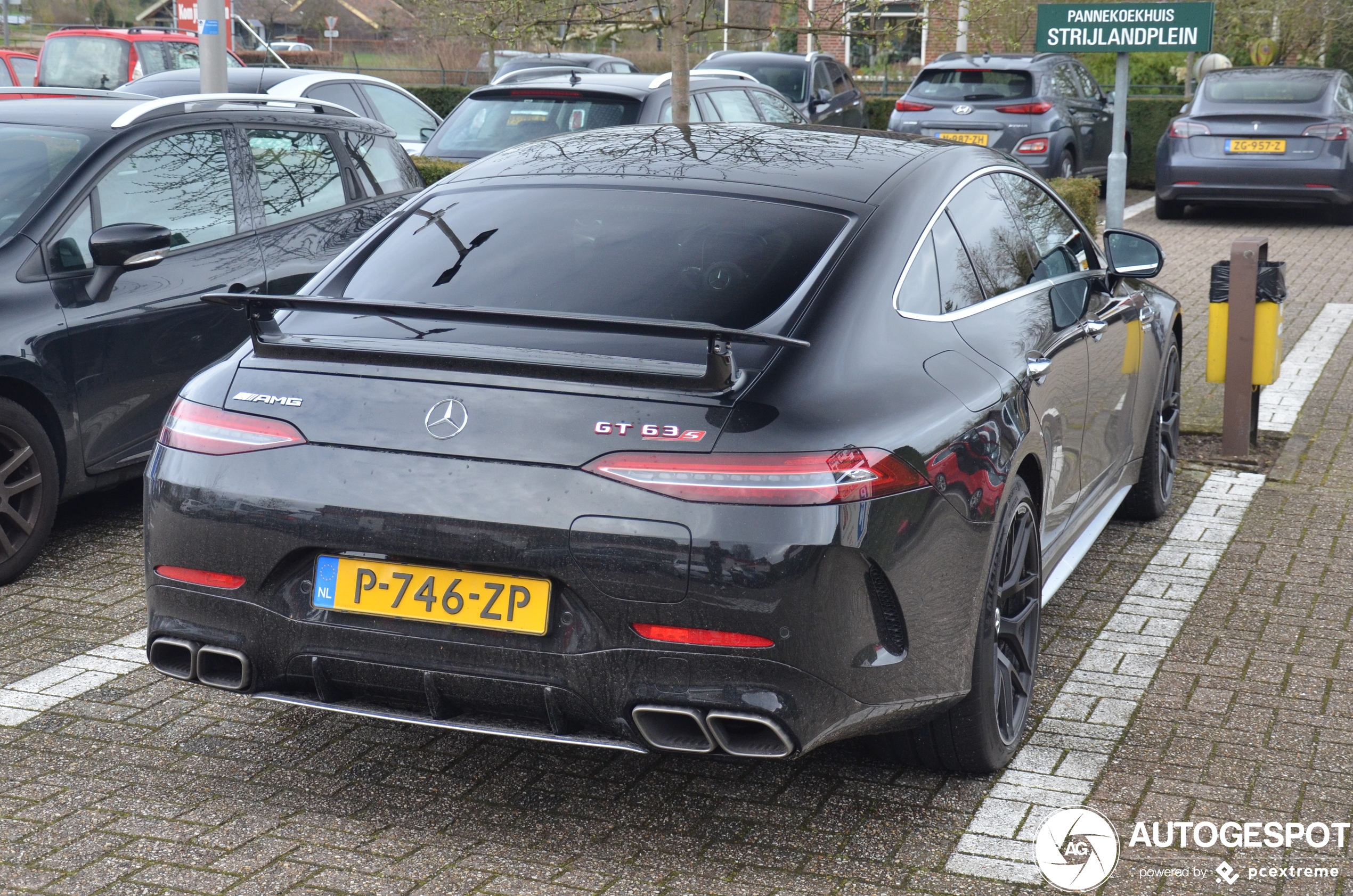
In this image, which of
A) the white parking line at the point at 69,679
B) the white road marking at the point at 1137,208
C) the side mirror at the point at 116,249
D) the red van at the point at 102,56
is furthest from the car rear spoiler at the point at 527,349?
the red van at the point at 102,56

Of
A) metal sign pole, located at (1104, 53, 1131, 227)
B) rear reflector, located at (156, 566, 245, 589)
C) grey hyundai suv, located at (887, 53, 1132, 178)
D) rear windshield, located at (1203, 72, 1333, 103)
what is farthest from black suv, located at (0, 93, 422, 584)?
rear windshield, located at (1203, 72, 1333, 103)

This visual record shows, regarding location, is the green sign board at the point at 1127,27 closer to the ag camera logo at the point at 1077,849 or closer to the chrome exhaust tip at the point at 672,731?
the ag camera logo at the point at 1077,849

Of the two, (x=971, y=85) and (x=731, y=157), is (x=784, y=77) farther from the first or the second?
(x=731, y=157)

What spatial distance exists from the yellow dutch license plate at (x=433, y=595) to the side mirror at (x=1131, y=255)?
3058 millimetres

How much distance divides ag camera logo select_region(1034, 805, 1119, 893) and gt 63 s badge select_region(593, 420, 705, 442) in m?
1.27

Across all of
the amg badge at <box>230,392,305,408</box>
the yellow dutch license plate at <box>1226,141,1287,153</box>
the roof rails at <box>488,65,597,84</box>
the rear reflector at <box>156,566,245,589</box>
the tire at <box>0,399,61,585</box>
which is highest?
the roof rails at <box>488,65,597,84</box>

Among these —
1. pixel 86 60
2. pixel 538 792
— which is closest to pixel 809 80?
pixel 86 60

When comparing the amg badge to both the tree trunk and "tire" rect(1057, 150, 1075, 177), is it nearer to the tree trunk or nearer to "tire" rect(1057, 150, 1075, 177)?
the tree trunk

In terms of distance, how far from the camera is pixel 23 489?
17.0ft

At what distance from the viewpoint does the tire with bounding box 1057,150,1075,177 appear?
1644 centimetres

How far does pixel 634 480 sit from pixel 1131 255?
118 inches

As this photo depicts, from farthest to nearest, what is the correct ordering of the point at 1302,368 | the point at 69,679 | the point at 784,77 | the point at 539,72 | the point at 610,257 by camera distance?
the point at 784,77
the point at 539,72
the point at 1302,368
the point at 69,679
the point at 610,257

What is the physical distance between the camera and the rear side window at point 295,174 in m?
6.48

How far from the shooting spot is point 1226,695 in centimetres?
437
